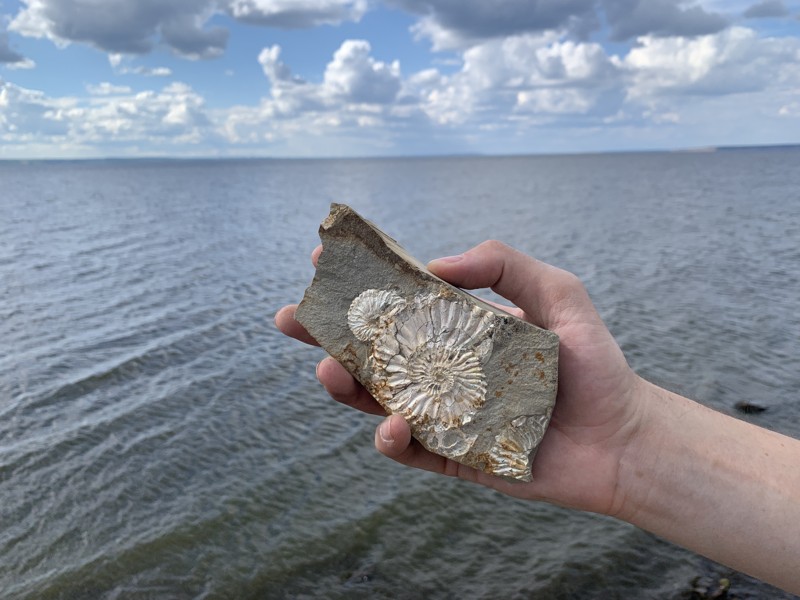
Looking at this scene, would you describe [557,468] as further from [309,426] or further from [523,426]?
[309,426]

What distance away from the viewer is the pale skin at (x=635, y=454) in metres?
3.40

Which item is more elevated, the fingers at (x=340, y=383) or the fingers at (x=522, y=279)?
the fingers at (x=522, y=279)

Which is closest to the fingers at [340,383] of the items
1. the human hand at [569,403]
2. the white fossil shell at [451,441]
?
the human hand at [569,403]

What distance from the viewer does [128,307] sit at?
17.1 m

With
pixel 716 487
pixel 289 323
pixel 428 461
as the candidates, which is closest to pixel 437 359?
pixel 428 461

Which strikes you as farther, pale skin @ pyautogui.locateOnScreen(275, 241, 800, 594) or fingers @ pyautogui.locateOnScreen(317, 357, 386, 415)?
fingers @ pyautogui.locateOnScreen(317, 357, 386, 415)

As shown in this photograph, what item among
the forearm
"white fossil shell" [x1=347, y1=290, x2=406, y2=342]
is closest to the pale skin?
the forearm

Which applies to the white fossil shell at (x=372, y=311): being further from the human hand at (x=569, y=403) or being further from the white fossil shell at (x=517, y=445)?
the white fossil shell at (x=517, y=445)

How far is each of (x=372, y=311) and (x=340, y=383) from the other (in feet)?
1.84

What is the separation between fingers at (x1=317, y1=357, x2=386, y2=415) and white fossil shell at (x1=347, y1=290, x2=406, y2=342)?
28 cm

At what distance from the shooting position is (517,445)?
371 centimetres

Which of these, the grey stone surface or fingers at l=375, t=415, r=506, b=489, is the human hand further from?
the grey stone surface

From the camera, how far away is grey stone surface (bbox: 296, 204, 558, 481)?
3699 mm

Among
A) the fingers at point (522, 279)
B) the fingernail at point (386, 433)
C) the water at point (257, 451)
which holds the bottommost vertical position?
the water at point (257, 451)
